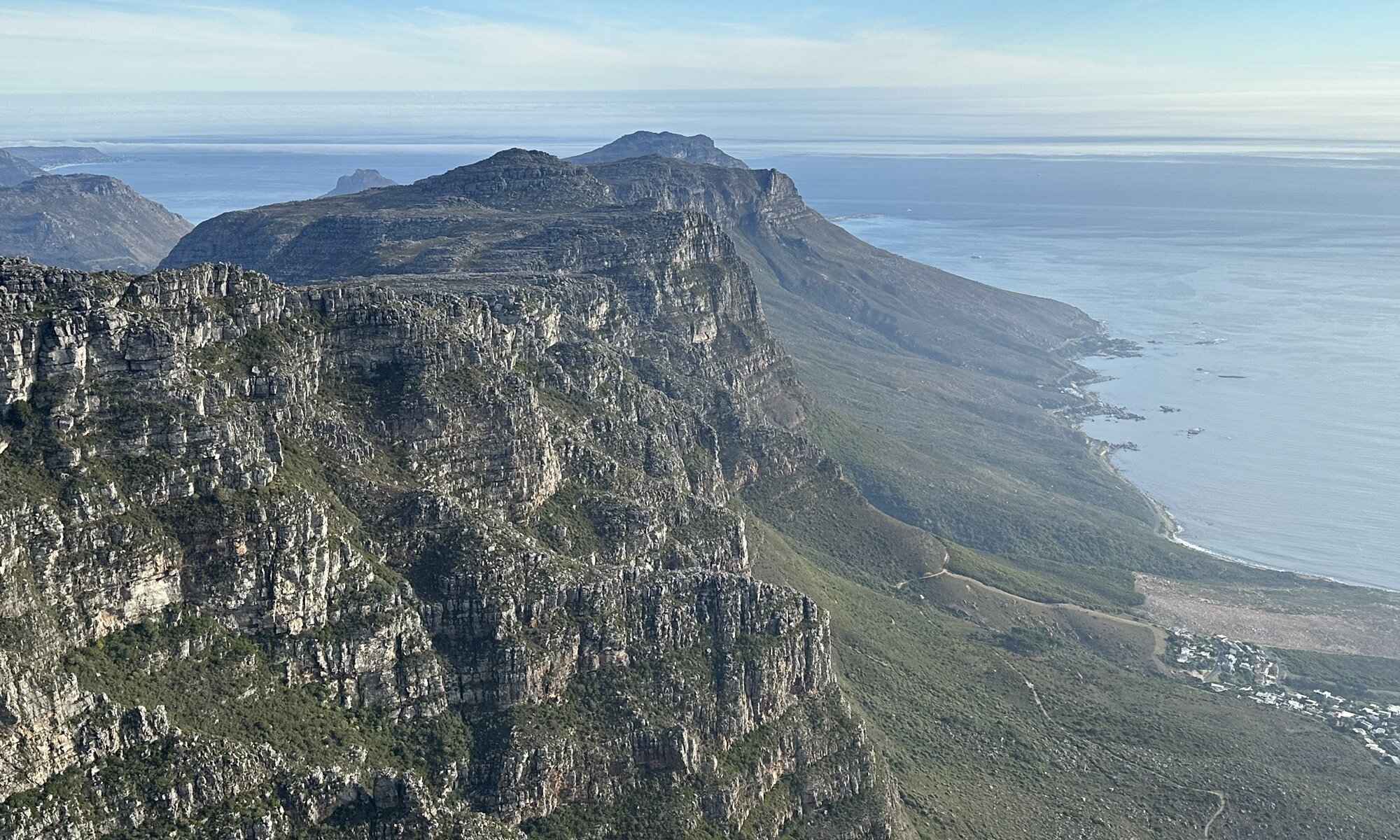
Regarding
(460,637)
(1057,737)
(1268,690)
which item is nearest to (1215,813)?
(1057,737)

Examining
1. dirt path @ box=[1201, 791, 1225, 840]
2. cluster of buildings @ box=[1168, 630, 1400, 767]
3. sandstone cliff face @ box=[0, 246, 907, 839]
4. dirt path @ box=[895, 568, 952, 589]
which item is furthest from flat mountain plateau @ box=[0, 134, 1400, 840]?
dirt path @ box=[895, 568, 952, 589]

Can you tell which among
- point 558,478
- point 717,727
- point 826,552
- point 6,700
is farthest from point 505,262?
point 6,700

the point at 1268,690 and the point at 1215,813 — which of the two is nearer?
the point at 1215,813

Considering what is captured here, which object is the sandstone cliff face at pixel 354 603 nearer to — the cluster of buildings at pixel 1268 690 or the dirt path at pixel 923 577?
the dirt path at pixel 923 577

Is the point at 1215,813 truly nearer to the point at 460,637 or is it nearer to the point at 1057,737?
the point at 1057,737

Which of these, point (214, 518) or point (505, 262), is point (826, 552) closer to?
point (505, 262)

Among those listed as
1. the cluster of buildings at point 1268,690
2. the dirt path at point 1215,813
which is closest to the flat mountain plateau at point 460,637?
the dirt path at point 1215,813

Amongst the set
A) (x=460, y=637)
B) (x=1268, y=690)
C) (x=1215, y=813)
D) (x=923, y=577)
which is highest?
(x=460, y=637)

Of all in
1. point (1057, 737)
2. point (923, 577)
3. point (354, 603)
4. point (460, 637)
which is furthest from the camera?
point (923, 577)
